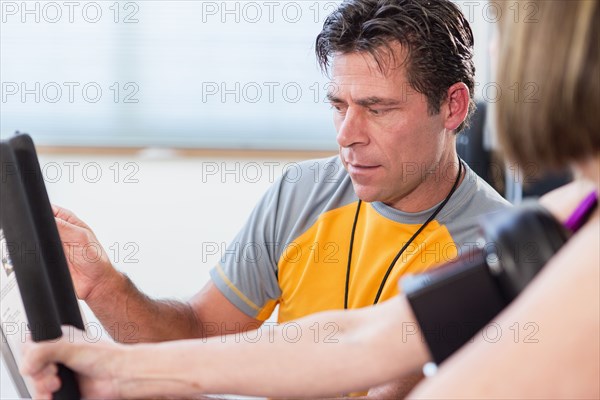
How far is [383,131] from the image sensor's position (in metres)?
1.61

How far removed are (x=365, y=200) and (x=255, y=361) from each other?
70 cm

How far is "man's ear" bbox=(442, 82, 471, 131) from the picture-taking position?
65.2 inches

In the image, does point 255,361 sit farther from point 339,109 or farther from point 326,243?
point 339,109

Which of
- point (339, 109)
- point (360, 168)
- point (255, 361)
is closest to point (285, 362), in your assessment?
point (255, 361)

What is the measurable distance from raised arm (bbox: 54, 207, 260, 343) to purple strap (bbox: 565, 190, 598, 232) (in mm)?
826

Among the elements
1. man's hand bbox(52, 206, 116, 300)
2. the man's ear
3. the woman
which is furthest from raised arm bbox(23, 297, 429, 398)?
the man's ear

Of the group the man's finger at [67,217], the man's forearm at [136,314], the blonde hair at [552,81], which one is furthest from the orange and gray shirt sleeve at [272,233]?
the blonde hair at [552,81]

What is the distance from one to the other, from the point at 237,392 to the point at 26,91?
11.8ft

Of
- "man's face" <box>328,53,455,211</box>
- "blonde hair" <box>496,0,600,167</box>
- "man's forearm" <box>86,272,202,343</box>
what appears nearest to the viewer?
"blonde hair" <box>496,0,600,167</box>

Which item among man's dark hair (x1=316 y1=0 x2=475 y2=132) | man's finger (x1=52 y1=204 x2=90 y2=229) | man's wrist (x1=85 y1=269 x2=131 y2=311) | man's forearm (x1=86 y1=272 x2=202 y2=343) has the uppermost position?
man's dark hair (x1=316 y1=0 x2=475 y2=132)

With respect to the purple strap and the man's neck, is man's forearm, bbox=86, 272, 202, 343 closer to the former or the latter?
the man's neck

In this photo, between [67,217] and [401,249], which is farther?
[401,249]

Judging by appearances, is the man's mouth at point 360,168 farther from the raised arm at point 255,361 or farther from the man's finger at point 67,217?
the raised arm at point 255,361

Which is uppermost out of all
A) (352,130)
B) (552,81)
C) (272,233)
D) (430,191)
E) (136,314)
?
(552,81)
